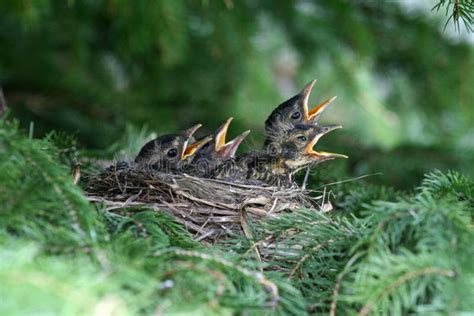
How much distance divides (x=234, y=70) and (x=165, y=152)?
1237mm

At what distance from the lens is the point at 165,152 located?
3314 mm

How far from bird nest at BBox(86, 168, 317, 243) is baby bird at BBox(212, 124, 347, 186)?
0.30 metres

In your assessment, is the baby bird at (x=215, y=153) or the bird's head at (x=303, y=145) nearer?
the bird's head at (x=303, y=145)

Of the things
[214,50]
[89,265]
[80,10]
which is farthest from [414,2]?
[89,265]

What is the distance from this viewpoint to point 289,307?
159 centimetres

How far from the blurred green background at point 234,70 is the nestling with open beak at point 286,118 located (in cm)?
41

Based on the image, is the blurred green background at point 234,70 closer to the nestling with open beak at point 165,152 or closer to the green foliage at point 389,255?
the nestling with open beak at point 165,152

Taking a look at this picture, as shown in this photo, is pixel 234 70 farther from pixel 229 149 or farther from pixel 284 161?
pixel 284 161

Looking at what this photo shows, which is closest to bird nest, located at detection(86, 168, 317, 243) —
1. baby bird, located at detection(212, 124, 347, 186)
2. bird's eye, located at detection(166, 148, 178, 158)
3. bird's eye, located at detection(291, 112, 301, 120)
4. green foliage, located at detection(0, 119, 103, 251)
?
baby bird, located at detection(212, 124, 347, 186)

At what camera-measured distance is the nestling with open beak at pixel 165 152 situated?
10.8 ft

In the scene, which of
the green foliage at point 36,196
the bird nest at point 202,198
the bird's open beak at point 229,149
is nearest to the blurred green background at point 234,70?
the bird's open beak at point 229,149

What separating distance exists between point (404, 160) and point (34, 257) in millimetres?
3151

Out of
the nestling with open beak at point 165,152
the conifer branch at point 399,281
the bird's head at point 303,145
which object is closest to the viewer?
the conifer branch at point 399,281

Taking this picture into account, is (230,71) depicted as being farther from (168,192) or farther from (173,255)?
(173,255)
